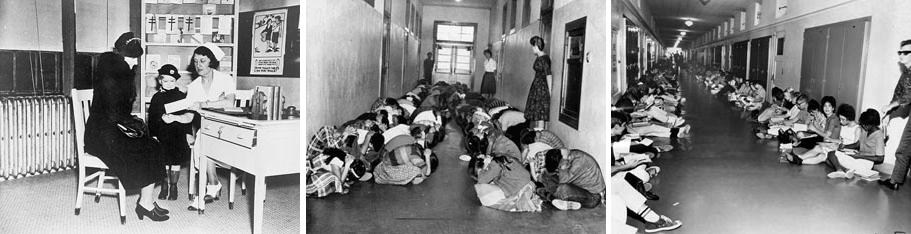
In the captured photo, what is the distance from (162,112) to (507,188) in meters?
2.02

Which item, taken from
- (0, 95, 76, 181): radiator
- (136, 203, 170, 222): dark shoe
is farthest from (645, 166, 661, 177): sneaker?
(0, 95, 76, 181): radiator

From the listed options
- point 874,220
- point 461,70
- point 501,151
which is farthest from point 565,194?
point 461,70

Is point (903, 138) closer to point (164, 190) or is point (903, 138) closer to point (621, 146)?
point (621, 146)

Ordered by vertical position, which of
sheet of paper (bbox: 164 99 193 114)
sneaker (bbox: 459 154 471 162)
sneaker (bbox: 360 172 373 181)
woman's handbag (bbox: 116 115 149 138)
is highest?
sheet of paper (bbox: 164 99 193 114)

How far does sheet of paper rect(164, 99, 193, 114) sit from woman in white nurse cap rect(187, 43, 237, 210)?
27mm

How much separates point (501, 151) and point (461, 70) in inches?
102

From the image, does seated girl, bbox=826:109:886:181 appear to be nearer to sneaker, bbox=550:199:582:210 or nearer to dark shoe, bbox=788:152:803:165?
dark shoe, bbox=788:152:803:165

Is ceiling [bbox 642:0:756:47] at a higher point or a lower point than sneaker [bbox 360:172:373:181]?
higher

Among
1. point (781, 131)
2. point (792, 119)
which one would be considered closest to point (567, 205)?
point (781, 131)

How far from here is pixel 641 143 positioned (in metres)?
4.82

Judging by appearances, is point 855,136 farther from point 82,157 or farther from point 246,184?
point 82,157

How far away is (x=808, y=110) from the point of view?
5895 millimetres

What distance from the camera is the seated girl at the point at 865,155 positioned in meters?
4.22

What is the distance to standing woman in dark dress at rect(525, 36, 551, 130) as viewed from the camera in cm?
552
